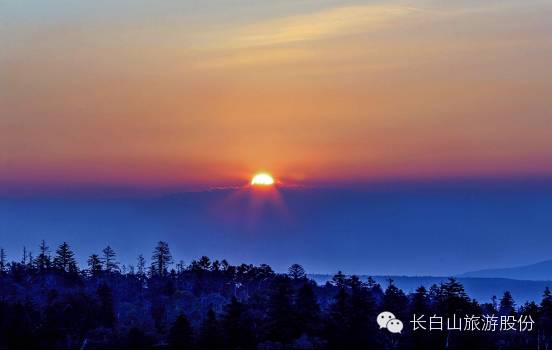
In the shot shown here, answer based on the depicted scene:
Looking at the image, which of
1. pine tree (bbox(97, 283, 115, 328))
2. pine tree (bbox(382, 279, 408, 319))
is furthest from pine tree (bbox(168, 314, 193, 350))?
pine tree (bbox(382, 279, 408, 319))

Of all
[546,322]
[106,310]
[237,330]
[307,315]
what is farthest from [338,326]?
[106,310]

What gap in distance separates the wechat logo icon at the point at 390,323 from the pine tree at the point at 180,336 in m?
20.6

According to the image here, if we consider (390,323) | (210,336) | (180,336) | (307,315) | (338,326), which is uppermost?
(307,315)

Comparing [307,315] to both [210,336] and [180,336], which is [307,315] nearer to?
[210,336]

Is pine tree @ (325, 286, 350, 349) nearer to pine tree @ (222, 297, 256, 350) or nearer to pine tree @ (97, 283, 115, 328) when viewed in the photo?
pine tree @ (222, 297, 256, 350)

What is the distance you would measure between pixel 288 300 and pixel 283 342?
851cm

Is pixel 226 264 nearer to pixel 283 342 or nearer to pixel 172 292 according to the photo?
pixel 172 292

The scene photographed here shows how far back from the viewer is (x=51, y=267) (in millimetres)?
176500

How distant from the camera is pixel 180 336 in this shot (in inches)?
4178

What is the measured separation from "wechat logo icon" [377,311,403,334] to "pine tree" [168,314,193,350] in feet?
67.7

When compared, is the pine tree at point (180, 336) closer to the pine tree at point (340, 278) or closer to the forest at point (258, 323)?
the forest at point (258, 323)

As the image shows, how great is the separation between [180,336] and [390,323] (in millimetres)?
22821

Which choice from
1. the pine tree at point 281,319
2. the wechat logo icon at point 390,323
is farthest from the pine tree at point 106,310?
the wechat logo icon at point 390,323

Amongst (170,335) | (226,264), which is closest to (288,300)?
(170,335)
